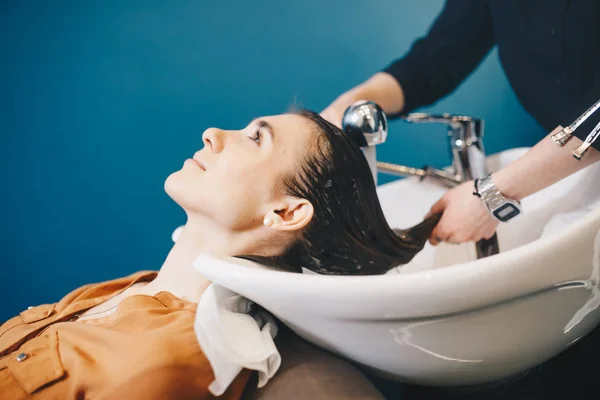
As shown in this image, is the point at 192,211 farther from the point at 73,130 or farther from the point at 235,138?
the point at 73,130

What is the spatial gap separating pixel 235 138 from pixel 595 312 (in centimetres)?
66

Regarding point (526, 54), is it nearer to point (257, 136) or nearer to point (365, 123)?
point (365, 123)

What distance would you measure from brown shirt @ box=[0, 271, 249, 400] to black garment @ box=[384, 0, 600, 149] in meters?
0.69

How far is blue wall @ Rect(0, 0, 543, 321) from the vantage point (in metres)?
1.49

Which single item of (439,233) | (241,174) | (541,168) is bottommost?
(439,233)

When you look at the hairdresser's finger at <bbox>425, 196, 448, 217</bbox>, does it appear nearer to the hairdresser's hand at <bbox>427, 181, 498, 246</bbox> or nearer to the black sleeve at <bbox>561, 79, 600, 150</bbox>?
the hairdresser's hand at <bbox>427, 181, 498, 246</bbox>

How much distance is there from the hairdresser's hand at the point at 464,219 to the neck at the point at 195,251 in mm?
377

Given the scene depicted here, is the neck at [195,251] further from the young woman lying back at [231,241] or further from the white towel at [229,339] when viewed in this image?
the white towel at [229,339]

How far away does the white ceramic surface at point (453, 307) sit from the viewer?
58cm

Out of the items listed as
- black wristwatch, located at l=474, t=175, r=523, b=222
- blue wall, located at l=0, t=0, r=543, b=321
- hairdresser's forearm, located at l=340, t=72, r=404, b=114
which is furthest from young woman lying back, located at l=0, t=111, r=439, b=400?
blue wall, located at l=0, t=0, r=543, b=321

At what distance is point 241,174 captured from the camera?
2.94ft

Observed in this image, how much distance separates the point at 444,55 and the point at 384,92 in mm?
198

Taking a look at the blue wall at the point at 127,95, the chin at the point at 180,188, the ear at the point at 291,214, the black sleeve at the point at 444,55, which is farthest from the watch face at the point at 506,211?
the blue wall at the point at 127,95

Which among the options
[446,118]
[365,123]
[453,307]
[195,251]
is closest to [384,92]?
[446,118]
